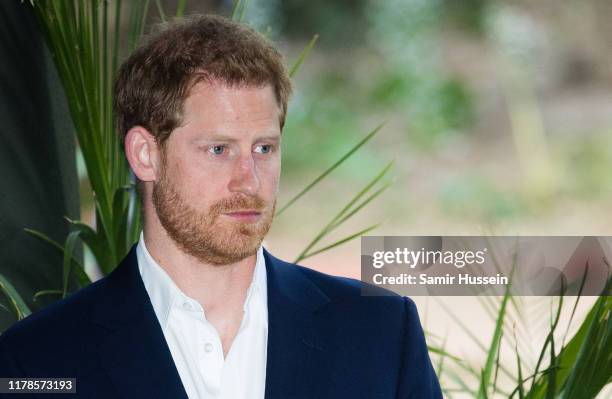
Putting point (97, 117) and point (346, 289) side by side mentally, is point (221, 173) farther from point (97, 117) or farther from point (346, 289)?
point (97, 117)

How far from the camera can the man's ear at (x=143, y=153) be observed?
4.53ft

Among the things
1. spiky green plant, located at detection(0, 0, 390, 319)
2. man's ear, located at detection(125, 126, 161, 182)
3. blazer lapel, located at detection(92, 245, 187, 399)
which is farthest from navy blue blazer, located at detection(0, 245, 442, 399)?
spiky green plant, located at detection(0, 0, 390, 319)

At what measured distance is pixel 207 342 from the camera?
1325mm

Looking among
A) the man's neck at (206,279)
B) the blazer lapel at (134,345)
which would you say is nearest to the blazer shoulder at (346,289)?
the man's neck at (206,279)

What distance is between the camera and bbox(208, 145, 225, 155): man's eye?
1.30 m

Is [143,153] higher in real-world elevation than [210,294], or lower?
higher

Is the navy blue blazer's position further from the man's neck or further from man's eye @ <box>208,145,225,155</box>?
man's eye @ <box>208,145,225,155</box>

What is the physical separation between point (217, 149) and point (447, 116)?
6.12m

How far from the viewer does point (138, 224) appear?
1.73 m

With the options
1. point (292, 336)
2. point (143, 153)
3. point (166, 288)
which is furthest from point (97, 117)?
point (292, 336)

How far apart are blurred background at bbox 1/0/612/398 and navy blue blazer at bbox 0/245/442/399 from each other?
5213mm

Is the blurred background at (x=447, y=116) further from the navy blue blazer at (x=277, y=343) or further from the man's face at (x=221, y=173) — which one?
the man's face at (x=221, y=173)

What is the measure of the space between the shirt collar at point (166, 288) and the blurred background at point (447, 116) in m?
5.24

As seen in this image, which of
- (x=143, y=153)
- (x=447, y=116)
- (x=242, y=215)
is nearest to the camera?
(x=242, y=215)
